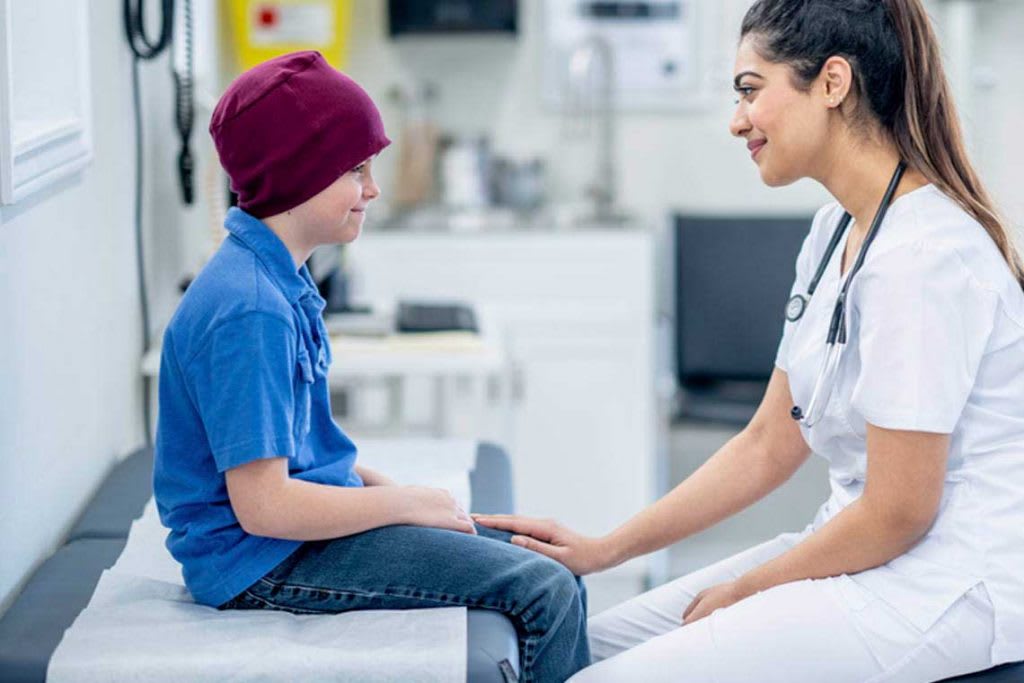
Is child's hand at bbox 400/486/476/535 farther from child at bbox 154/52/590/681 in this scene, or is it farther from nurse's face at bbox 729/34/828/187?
nurse's face at bbox 729/34/828/187

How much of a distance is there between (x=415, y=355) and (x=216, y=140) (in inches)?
46.4

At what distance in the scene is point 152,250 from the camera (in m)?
2.78

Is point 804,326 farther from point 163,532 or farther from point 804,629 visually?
point 163,532

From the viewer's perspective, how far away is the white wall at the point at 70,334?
1.73m

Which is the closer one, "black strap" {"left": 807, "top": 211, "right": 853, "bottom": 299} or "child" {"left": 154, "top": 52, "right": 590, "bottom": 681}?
"child" {"left": 154, "top": 52, "right": 590, "bottom": 681}

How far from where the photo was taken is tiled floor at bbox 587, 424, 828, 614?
3723mm

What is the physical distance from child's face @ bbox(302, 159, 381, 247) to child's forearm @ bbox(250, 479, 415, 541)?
274 millimetres

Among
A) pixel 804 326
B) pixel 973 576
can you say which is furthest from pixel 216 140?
pixel 973 576

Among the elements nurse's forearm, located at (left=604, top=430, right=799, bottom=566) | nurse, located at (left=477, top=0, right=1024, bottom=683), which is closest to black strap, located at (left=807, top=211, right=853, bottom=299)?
nurse, located at (left=477, top=0, right=1024, bottom=683)

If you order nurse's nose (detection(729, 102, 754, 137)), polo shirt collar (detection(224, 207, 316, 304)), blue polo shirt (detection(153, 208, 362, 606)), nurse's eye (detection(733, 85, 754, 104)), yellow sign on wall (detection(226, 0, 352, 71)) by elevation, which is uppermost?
yellow sign on wall (detection(226, 0, 352, 71))

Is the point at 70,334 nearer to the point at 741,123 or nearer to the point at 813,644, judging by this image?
the point at 741,123

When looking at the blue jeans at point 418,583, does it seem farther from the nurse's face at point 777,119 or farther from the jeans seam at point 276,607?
the nurse's face at point 777,119

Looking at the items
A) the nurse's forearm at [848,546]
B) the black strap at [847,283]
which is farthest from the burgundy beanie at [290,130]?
the nurse's forearm at [848,546]

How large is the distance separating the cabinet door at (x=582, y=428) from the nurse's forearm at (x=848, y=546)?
2.03m
